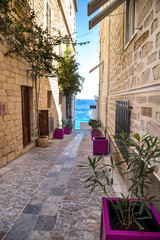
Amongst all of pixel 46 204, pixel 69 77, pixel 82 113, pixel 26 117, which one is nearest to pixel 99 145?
pixel 26 117

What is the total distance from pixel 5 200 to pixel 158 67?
2.82m

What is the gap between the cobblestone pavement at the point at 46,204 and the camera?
6.63 feet

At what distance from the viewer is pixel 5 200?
267cm

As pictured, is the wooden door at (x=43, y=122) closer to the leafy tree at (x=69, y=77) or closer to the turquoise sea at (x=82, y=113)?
the leafy tree at (x=69, y=77)

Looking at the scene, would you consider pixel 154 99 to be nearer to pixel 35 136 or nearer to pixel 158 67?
pixel 158 67

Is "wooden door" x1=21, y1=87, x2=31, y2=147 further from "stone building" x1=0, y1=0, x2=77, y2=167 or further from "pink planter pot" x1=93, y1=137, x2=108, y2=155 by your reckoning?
"pink planter pot" x1=93, y1=137, x2=108, y2=155

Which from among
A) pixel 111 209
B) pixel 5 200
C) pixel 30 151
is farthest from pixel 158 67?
pixel 30 151

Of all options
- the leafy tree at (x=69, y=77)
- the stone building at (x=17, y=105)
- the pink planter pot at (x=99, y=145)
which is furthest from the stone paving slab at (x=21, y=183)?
the leafy tree at (x=69, y=77)

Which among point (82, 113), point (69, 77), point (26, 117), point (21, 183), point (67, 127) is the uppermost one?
point (69, 77)

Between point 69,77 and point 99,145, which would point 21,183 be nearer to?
point 99,145

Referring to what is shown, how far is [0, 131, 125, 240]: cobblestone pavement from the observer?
2020mm

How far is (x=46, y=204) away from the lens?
8.43 feet

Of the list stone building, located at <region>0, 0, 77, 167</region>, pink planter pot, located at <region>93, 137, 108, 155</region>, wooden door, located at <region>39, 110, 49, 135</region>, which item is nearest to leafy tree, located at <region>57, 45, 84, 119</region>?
stone building, located at <region>0, 0, 77, 167</region>

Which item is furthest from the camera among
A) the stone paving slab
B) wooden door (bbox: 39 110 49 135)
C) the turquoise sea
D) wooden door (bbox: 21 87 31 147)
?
the turquoise sea
